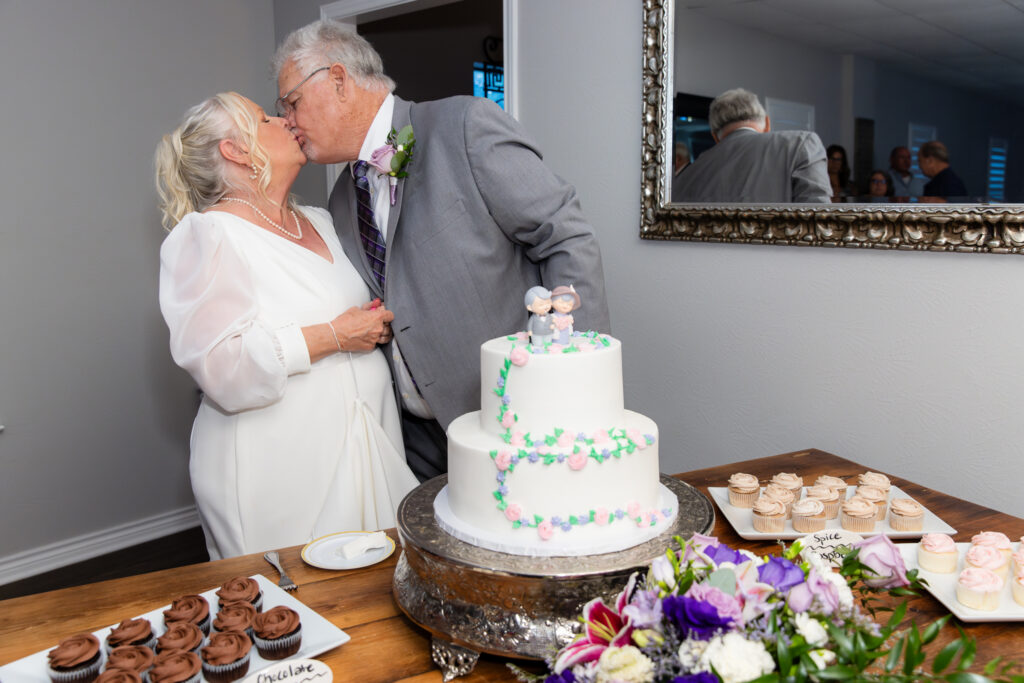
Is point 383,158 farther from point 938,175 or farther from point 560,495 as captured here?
point 938,175

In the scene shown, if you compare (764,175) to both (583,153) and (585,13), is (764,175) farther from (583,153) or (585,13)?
(585,13)

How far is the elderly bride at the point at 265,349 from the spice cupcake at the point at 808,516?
1093 millimetres

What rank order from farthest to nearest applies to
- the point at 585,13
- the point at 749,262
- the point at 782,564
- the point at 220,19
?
1. the point at 220,19
2. the point at 585,13
3. the point at 749,262
4. the point at 782,564

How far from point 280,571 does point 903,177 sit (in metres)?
1.76

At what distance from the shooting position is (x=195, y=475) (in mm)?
2092

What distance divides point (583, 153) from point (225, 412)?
1574mm

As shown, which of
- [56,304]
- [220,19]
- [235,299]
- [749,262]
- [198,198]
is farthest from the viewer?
[220,19]

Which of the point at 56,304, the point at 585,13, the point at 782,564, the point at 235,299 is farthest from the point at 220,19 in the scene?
the point at 782,564

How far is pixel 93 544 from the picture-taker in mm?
3725

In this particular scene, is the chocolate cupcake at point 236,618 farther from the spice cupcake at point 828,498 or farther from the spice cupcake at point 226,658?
the spice cupcake at point 828,498

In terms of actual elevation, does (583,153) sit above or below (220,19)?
below

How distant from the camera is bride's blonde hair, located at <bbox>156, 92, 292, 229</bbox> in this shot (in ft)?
6.98

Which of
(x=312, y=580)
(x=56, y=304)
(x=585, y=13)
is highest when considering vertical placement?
(x=585, y=13)

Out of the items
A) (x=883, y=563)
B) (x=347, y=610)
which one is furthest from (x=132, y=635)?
(x=883, y=563)
